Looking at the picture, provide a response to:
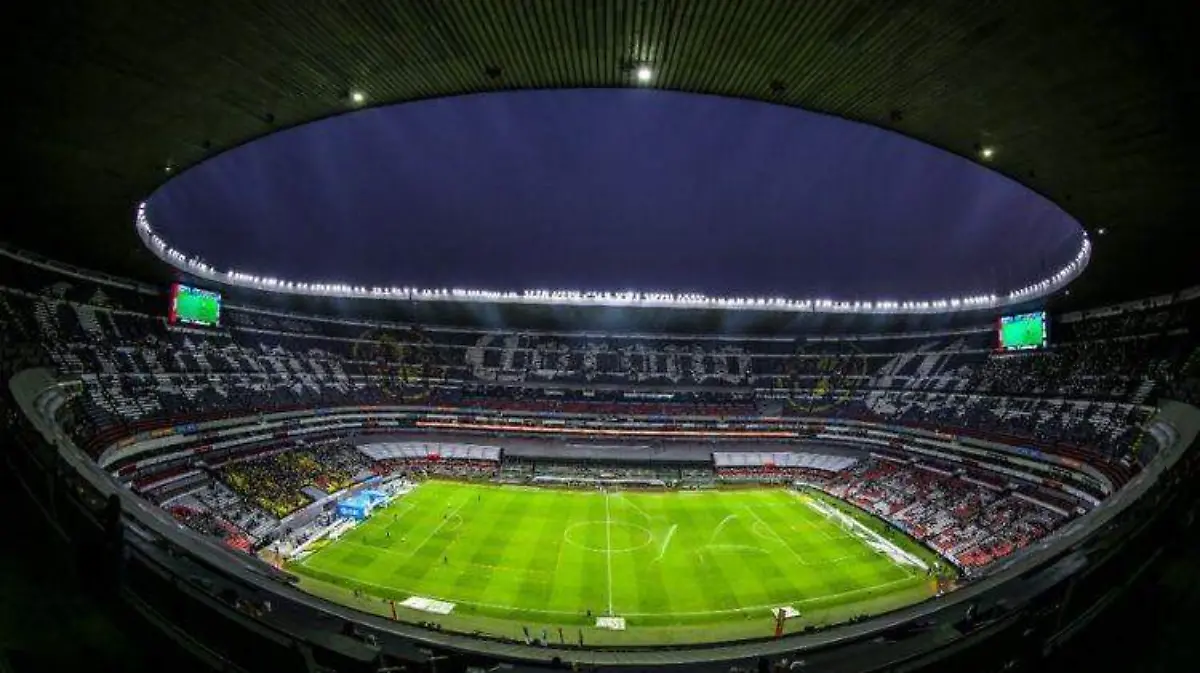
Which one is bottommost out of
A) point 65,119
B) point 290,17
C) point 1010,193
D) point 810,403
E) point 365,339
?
point 810,403

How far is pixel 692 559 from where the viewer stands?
1335 inches

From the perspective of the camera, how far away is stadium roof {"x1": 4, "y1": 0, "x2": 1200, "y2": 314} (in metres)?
12.4

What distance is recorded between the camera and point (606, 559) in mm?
33719

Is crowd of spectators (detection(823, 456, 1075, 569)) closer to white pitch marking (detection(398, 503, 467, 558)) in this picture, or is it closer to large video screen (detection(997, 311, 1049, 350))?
large video screen (detection(997, 311, 1049, 350))

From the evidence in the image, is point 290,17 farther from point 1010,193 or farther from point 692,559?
point 1010,193

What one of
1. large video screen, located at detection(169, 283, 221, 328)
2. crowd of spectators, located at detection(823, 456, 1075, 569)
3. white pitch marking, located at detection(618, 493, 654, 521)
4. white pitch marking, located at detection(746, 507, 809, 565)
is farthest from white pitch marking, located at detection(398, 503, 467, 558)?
crowd of spectators, located at detection(823, 456, 1075, 569)

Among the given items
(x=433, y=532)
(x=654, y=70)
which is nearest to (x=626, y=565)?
(x=433, y=532)

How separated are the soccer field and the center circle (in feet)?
0.37

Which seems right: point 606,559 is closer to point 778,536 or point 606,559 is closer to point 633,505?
point 778,536

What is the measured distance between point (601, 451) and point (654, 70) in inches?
1895

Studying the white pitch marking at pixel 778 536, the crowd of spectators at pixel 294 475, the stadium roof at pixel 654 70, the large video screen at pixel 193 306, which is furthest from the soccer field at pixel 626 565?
the large video screen at pixel 193 306

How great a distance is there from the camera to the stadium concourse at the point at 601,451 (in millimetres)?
29375

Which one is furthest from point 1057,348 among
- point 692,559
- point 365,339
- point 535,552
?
point 365,339

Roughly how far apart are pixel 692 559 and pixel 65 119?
31.6 meters
